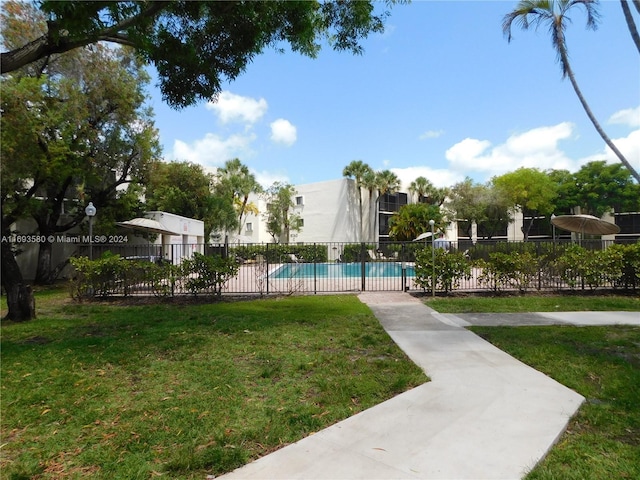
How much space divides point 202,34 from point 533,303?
33.2 feet

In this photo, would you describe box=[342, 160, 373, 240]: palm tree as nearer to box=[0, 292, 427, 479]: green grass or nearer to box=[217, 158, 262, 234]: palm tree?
box=[217, 158, 262, 234]: palm tree

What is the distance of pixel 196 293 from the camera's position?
35.1 ft

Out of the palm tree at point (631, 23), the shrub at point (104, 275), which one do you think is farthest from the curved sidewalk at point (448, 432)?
the shrub at point (104, 275)

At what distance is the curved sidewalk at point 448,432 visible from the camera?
2496mm

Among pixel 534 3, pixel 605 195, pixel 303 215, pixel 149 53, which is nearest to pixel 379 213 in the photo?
pixel 303 215

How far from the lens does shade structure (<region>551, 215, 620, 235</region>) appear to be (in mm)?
13219

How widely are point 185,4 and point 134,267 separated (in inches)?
295

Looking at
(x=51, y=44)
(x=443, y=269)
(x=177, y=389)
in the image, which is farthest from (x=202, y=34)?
(x=443, y=269)

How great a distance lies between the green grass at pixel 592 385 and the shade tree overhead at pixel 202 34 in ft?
21.4

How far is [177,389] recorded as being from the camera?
4.01 metres

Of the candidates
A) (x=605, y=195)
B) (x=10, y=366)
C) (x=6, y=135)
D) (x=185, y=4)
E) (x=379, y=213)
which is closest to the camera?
(x=10, y=366)

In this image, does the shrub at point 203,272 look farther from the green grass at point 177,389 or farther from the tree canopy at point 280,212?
the tree canopy at point 280,212

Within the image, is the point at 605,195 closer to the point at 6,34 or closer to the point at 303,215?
the point at 303,215

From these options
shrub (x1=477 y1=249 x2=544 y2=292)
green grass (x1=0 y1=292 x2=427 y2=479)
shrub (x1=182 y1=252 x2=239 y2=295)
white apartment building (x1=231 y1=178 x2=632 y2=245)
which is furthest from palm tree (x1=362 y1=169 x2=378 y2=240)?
green grass (x1=0 y1=292 x2=427 y2=479)
